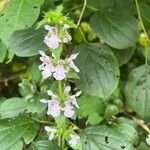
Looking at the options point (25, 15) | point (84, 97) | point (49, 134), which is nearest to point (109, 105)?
point (84, 97)

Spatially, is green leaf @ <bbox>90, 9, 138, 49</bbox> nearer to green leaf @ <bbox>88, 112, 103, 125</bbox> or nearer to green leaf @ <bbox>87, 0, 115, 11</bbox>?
green leaf @ <bbox>87, 0, 115, 11</bbox>

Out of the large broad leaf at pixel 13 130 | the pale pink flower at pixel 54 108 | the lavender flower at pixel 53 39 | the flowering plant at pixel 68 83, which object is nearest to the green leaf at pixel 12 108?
the flowering plant at pixel 68 83

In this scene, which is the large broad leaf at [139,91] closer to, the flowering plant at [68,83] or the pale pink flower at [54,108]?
the flowering plant at [68,83]

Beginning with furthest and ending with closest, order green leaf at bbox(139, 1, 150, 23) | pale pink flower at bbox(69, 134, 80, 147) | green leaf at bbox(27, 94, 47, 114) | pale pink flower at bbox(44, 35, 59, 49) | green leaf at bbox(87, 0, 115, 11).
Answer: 1. green leaf at bbox(139, 1, 150, 23)
2. green leaf at bbox(87, 0, 115, 11)
3. green leaf at bbox(27, 94, 47, 114)
4. pale pink flower at bbox(69, 134, 80, 147)
5. pale pink flower at bbox(44, 35, 59, 49)

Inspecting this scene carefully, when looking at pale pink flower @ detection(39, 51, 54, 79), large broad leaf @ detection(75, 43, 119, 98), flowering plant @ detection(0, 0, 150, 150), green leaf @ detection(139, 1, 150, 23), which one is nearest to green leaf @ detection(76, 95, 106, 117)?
flowering plant @ detection(0, 0, 150, 150)

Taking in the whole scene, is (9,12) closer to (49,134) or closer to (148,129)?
(49,134)


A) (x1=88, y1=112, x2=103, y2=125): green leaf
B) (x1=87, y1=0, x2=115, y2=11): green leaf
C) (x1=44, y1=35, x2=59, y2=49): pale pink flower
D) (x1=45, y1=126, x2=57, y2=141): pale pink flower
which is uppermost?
(x1=44, y1=35, x2=59, y2=49): pale pink flower

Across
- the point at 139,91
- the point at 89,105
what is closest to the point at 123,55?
the point at 139,91
